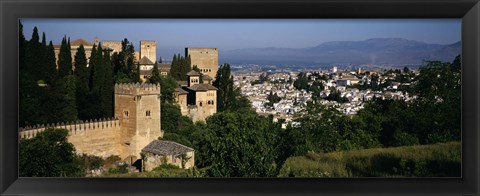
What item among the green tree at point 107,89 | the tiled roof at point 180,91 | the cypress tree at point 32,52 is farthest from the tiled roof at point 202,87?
the cypress tree at point 32,52

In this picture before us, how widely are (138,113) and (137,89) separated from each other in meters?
0.42

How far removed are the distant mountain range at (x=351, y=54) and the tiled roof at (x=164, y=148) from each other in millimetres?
2799

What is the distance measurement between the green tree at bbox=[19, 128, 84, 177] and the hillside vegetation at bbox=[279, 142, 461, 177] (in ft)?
3.40

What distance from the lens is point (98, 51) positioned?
23.7 feet

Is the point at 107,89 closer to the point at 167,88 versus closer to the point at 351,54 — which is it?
the point at 167,88

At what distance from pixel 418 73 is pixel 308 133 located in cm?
90

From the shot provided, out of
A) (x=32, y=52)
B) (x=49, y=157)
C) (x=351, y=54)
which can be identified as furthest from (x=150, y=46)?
(x=351, y=54)

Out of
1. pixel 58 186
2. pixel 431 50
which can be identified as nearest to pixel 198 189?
pixel 58 186

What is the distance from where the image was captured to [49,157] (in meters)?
3.72

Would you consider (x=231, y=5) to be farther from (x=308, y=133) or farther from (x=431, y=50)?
(x=308, y=133)

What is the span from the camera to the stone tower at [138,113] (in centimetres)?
795

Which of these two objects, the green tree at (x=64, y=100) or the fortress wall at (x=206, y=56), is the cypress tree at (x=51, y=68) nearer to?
the green tree at (x=64, y=100)

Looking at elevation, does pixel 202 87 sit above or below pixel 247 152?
above

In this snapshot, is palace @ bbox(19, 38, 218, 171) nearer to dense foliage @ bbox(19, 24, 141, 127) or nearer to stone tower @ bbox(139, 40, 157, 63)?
dense foliage @ bbox(19, 24, 141, 127)
